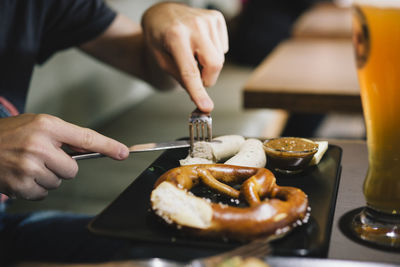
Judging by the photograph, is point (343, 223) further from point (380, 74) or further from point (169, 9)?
point (169, 9)

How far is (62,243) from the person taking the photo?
1101 millimetres

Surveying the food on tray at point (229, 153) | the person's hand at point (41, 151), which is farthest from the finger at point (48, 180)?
the food on tray at point (229, 153)

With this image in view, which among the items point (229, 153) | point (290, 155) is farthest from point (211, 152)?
point (290, 155)

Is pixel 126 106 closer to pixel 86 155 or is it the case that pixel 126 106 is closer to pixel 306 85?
pixel 306 85

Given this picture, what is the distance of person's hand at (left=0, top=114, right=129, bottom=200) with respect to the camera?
0.90 m

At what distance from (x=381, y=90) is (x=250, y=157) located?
1.13ft

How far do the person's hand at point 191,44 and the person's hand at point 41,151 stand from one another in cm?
26

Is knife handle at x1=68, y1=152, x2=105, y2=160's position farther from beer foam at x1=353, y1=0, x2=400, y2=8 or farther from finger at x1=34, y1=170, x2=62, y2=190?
beer foam at x1=353, y1=0, x2=400, y2=8

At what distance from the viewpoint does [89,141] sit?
896mm

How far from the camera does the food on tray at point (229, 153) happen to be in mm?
936

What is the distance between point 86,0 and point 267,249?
4.72 ft

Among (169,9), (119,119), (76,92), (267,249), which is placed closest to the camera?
(267,249)

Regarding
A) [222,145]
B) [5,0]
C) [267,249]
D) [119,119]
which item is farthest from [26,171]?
[119,119]

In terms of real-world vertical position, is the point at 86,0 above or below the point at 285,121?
above
